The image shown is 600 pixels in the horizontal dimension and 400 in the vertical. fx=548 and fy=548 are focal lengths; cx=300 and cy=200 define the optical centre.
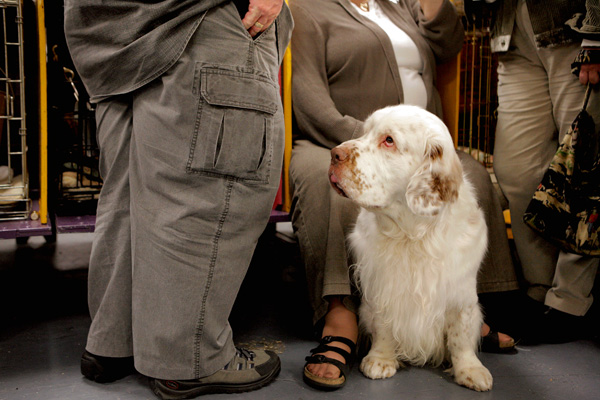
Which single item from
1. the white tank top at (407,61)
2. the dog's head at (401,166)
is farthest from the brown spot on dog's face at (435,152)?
the white tank top at (407,61)

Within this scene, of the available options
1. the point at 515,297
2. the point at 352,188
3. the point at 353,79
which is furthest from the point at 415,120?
the point at 515,297

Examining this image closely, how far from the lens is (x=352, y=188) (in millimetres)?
1744

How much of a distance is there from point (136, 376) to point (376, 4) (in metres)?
2.04

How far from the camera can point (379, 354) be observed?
199 cm

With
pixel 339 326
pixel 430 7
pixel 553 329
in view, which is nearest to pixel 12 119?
pixel 339 326

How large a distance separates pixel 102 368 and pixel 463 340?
124 cm

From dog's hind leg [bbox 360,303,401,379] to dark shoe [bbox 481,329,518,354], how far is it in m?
0.40

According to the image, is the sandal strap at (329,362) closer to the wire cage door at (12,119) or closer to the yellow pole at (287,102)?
the yellow pole at (287,102)

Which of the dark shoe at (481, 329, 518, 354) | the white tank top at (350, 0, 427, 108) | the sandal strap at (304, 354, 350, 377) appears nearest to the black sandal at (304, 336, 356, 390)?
the sandal strap at (304, 354, 350, 377)

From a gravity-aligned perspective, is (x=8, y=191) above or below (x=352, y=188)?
below

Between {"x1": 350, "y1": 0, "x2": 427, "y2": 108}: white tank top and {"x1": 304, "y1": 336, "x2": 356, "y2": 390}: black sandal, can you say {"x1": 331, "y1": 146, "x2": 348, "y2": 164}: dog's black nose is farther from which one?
{"x1": 350, "y1": 0, "x2": 427, "y2": 108}: white tank top

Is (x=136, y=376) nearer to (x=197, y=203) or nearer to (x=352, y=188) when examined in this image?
(x=197, y=203)

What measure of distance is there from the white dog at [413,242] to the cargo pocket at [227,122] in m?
0.30

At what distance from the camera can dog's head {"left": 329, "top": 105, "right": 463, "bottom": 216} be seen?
1.69 m
